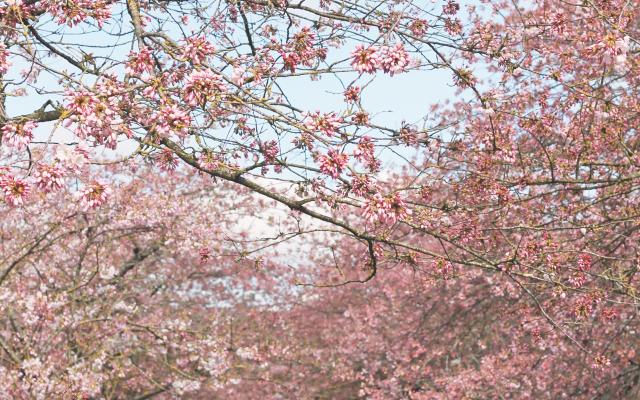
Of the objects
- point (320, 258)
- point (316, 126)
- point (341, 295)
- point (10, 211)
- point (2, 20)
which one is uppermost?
point (320, 258)

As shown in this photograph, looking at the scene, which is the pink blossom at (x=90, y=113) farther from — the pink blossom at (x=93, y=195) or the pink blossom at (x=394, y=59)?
the pink blossom at (x=394, y=59)

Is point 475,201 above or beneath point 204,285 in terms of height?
beneath

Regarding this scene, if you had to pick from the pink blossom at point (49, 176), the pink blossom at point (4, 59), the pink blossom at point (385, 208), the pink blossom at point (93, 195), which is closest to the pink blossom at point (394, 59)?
the pink blossom at point (385, 208)

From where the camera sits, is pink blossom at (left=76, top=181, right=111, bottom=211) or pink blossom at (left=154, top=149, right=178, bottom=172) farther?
pink blossom at (left=154, top=149, right=178, bottom=172)

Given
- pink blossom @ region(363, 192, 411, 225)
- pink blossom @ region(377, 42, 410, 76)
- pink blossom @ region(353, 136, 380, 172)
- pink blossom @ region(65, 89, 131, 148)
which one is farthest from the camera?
pink blossom @ region(353, 136, 380, 172)

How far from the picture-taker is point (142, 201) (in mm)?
12164

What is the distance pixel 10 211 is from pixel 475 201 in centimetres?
844

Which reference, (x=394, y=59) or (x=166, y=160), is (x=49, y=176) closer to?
(x=166, y=160)

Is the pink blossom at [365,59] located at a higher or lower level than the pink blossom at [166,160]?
lower

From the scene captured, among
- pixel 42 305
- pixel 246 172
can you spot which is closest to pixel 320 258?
pixel 42 305

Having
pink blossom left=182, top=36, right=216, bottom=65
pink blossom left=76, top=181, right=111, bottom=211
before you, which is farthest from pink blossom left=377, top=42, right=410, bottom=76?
pink blossom left=76, top=181, right=111, bottom=211

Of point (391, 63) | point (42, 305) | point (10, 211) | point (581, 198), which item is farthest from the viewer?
point (10, 211)

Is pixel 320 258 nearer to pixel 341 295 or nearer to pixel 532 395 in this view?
pixel 341 295

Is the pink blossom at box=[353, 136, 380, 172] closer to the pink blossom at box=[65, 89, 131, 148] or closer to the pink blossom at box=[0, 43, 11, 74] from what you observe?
the pink blossom at box=[65, 89, 131, 148]
